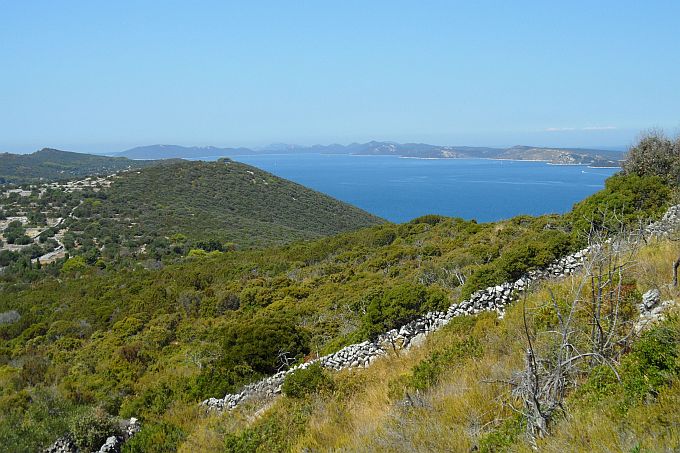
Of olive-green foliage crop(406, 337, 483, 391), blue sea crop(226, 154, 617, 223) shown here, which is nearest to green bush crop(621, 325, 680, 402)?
olive-green foliage crop(406, 337, 483, 391)

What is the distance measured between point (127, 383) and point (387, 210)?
84.9 meters

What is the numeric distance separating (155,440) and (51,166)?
147 m

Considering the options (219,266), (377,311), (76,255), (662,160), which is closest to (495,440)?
(377,311)

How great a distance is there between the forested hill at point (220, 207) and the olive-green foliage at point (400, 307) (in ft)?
115

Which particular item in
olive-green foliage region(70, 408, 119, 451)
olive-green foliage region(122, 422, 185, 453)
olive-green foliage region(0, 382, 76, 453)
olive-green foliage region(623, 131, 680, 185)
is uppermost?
olive-green foliage region(623, 131, 680, 185)

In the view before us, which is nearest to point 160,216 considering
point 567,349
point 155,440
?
point 155,440

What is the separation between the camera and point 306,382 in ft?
22.0

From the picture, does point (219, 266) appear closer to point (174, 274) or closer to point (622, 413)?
point (174, 274)

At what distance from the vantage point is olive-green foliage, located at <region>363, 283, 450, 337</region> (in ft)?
29.0

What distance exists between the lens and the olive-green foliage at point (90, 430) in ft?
22.4

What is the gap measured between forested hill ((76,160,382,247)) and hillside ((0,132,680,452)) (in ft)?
84.2

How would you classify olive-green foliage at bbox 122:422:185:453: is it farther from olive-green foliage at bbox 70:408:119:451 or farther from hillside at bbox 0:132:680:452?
olive-green foliage at bbox 70:408:119:451

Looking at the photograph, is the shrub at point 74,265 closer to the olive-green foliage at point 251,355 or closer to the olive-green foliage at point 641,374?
the olive-green foliage at point 251,355

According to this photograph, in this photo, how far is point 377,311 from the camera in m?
9.13
